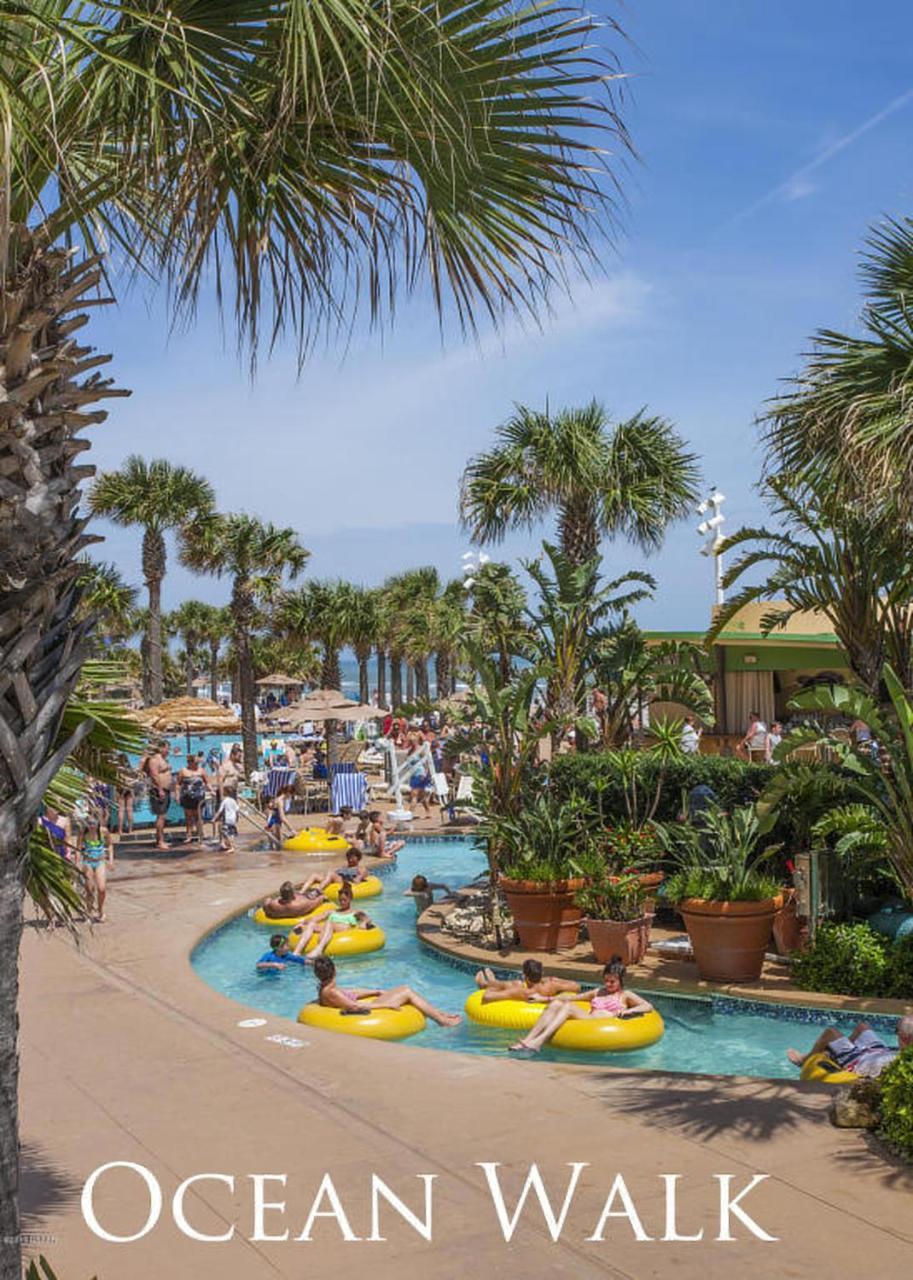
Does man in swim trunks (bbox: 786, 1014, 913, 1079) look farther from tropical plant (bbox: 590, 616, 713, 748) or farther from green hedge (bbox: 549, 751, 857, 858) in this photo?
tropical plant (bbox: 590, 616, 713, 748)

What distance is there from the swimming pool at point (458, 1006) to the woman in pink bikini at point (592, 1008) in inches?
10.0

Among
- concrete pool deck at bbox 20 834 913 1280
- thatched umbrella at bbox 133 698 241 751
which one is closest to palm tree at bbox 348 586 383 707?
thatched umbrella at bbox 133 698 241 751

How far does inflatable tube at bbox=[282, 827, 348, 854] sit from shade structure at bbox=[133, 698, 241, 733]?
7.25m

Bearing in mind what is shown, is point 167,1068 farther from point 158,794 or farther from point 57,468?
point 158,794

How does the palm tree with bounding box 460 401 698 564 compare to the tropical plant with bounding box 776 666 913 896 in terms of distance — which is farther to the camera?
the palm tree with bounding box 460 401 698 564

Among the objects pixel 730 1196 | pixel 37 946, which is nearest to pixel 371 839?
pixel 37 946

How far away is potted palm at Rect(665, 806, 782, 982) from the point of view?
35.2 feet

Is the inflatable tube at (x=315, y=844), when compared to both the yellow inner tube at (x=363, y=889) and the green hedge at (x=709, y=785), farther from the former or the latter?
the green hedge at (x=709, y=785)

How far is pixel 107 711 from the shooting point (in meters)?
5.35

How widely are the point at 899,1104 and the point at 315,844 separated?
576 inches

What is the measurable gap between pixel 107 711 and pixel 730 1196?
3636mm

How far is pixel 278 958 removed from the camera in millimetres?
13164

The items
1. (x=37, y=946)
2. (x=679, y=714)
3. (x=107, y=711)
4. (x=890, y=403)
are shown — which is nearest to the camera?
(x=107, y=711)

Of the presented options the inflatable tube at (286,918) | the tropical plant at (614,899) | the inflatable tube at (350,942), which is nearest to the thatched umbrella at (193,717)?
the inflatable tube at (286,918)
